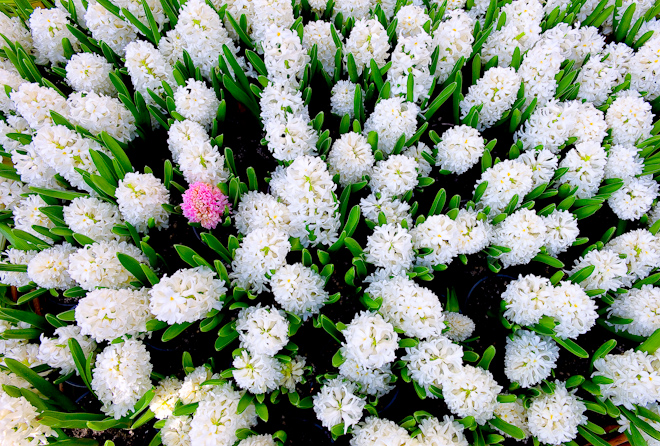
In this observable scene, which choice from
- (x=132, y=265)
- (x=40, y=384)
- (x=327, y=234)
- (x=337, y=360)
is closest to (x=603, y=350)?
(x=337, y=360)

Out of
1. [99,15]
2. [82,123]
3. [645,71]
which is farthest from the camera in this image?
[645,71]

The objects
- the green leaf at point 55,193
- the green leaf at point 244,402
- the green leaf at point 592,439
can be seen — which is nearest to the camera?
the green leaf at point 244,402

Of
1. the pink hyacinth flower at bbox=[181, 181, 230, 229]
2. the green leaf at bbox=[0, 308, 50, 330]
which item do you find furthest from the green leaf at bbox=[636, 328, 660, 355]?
the green leaf at bbox=[0, 308, 50, 330]

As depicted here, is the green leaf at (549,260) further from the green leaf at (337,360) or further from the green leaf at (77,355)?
the green leaf at (77,355)

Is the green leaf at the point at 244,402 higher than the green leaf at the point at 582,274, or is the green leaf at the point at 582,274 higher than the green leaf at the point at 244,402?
the green leaf at the point at 582,274

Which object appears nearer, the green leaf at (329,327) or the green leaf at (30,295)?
the green leaf at (329,327)

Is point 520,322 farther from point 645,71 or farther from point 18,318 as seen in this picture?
point 18,318

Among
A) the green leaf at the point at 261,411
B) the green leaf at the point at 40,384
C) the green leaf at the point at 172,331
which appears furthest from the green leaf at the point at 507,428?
the green leaf at the point at 40,384

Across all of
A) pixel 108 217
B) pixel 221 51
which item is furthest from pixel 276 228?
pixel 221 51

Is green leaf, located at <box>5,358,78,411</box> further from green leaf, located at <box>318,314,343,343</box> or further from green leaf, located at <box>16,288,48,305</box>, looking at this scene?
green leaf, located at <box>318,314,343,343</box>
